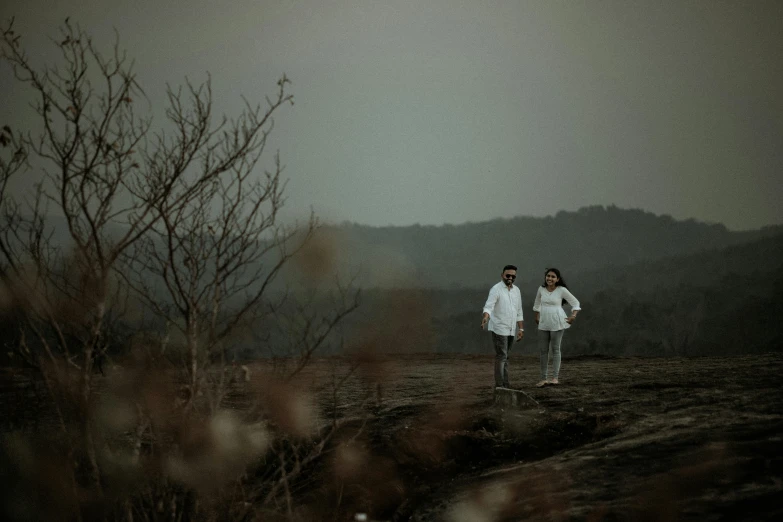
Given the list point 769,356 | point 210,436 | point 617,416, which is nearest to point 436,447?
point 617,416

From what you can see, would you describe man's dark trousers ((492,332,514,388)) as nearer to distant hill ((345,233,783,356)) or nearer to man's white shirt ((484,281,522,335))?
man's white shirt ((484,281,522,335))

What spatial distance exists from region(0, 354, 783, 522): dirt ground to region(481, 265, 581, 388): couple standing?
709 mm

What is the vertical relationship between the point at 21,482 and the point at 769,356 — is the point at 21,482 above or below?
below

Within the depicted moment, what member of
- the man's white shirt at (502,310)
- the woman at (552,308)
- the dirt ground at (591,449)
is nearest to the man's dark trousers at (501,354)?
the man's white shirt at (502,310)

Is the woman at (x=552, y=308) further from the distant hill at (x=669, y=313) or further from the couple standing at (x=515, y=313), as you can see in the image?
the distant hill at (x=669, y=313)

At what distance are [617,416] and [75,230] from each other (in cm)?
606

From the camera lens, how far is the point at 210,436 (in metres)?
6.12

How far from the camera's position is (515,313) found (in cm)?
877

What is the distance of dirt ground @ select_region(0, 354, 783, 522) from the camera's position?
5.29m

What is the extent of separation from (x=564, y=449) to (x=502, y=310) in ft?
6.23

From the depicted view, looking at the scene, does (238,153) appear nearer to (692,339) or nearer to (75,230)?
(75,230)

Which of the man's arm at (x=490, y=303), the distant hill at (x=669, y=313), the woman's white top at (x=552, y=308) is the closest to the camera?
the man's arm at (x=490, y=303)

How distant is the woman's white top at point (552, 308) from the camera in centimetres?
889

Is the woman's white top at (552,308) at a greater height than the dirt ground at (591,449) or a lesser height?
greater
